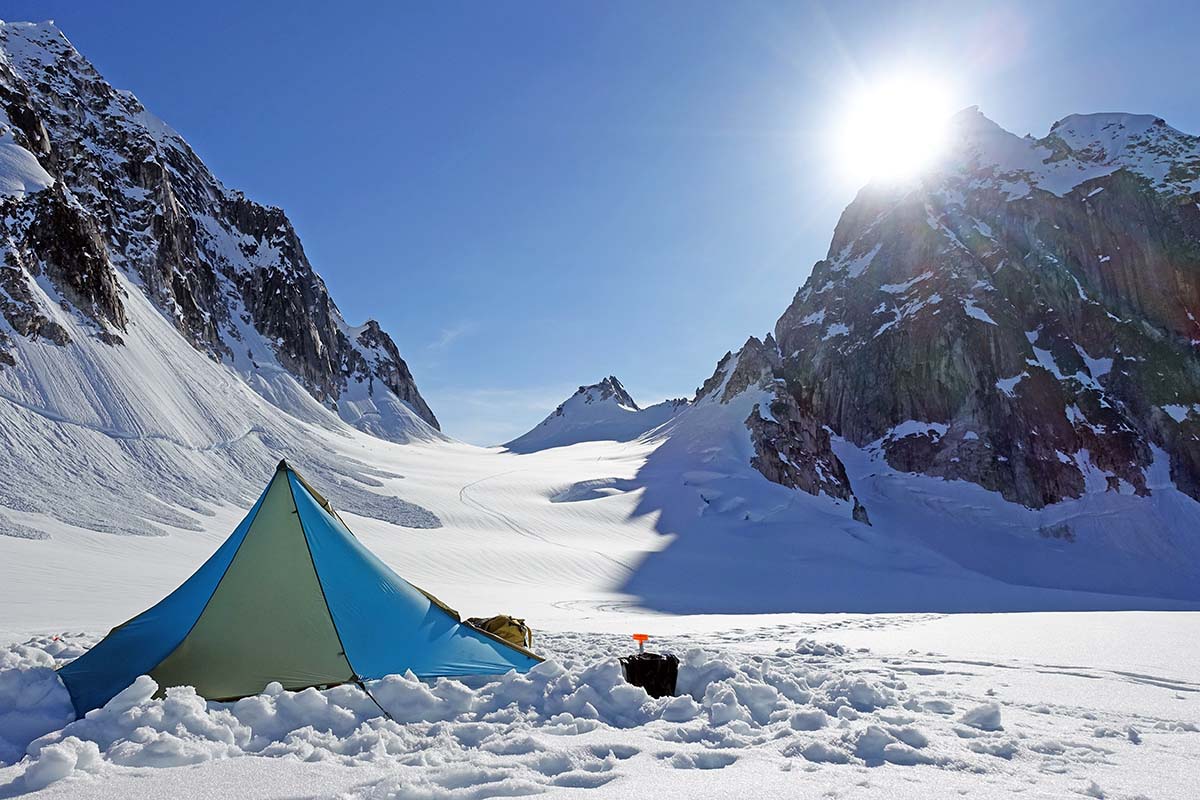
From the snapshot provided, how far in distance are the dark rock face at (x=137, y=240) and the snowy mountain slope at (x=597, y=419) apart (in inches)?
1979

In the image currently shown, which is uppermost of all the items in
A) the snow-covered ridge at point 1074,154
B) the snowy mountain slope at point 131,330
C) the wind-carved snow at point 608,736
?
the snow-covered ridge at point 1074,154

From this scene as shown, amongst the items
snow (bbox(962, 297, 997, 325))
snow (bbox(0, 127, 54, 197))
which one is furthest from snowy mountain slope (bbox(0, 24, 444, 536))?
snow (bbox(962, 297, 997, 325))

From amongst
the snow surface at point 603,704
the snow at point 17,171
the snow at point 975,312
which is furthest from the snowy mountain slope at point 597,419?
the snow surface at point 603,704

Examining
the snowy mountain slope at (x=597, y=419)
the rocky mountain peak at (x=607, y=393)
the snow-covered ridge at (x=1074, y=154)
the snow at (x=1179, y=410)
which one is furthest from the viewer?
the rocky mountain peak at (x=607, y=393)

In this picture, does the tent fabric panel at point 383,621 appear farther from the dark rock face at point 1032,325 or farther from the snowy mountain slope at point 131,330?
the dark rock face at point 1032,325

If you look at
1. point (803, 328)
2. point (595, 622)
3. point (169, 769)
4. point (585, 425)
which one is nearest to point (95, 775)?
point (169, 769)

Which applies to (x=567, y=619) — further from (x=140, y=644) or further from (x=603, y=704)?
(x=140, y=644)

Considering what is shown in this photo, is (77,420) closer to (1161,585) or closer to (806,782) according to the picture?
(806,782)

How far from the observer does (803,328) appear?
4205 inches

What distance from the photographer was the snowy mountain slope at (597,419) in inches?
5645

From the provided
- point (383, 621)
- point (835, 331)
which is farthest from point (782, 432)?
point (383, 621)

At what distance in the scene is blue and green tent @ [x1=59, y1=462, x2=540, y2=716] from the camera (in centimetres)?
665

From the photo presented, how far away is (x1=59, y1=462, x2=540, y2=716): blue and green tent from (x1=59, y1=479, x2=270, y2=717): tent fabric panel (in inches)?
0.6

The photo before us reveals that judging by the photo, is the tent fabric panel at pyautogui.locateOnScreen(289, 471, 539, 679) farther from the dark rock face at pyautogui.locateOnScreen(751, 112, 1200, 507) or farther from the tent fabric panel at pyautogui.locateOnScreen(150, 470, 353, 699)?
the dark rock face at pyautogui.locateOnScreen(751, 112, 1200, 507)
